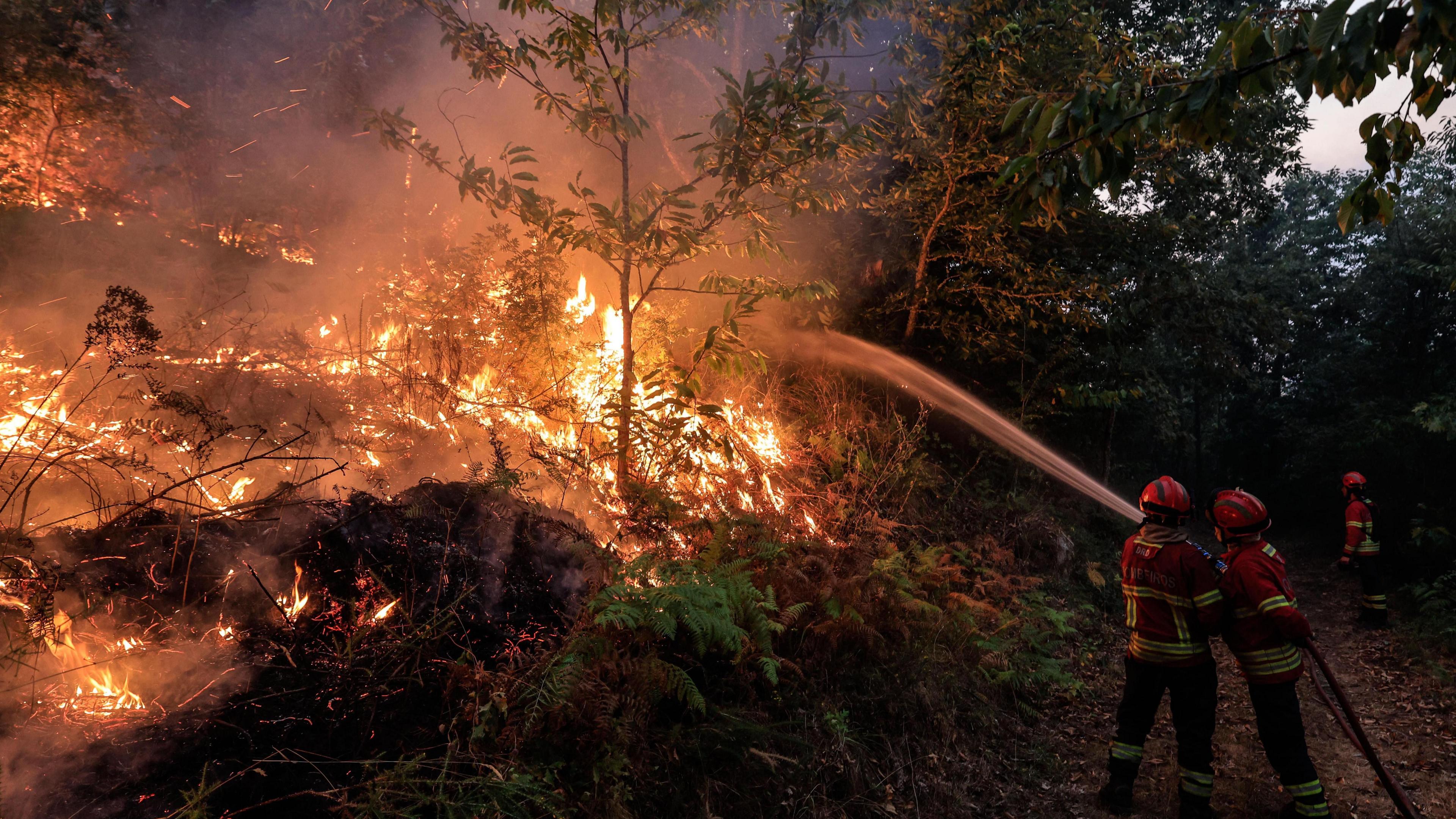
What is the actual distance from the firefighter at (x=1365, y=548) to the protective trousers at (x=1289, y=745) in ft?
20.0

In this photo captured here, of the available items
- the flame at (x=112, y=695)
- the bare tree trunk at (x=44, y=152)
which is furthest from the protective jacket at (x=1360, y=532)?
the bare tree trunk at (x=44, y=152)

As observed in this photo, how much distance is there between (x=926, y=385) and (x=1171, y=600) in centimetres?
680

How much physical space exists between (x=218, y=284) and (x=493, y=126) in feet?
17.2

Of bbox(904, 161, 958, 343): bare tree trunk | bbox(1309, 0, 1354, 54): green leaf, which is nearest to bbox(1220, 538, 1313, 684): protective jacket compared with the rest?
bbox(1309, 0, 1354, 54): green leaf

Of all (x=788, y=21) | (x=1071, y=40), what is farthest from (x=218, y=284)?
(x=1071, y=40)

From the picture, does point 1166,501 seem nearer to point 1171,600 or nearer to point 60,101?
point 1171,600

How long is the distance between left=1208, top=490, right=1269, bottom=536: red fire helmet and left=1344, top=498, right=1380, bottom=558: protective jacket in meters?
5.96

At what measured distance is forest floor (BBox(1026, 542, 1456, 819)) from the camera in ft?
13.8

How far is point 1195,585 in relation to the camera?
3.98 meters

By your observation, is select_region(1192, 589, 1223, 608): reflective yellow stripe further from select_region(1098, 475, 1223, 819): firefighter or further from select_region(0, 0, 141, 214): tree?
select_region(0, 0, 141, 214): tree

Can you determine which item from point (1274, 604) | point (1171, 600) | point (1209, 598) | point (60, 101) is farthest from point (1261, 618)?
point (60, 101)

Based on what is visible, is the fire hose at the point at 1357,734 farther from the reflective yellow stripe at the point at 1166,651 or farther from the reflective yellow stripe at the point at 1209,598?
the reflective yellow stripe at the point at 1166,651

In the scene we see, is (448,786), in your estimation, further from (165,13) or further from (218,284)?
(165,13)

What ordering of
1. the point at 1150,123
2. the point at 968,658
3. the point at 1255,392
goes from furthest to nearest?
the point at 1255,392, the point at 968,658, the point at 1150,123
